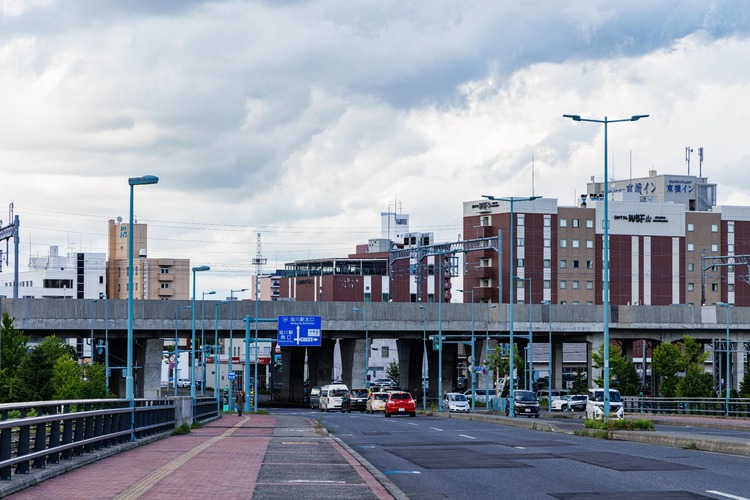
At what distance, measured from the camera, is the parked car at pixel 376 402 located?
3127 inches

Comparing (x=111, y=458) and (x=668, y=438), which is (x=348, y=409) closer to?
(x=668, y=438)

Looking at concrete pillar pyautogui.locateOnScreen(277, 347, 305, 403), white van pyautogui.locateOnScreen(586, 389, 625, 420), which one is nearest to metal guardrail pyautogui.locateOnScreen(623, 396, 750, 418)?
Result: white van pyautogui.locateOnScreen(586, 389, 625, 420)

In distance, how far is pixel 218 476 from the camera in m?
19.3

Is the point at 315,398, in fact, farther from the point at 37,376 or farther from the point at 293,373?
the point at 37,376

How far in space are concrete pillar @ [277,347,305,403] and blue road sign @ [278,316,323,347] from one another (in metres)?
29.1

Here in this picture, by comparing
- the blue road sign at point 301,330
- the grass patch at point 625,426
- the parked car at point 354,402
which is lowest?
the parked car at point 354,402

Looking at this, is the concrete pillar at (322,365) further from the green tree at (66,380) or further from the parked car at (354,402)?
the green tree at (66,380)

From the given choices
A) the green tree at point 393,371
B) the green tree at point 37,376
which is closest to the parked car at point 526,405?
the green tree at point 37,376

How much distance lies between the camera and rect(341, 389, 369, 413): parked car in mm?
86812

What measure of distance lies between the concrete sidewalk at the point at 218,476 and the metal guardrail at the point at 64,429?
17.0 inches

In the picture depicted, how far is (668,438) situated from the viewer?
3030 cm

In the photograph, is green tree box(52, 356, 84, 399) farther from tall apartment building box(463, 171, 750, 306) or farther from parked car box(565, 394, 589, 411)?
tall apartment building box(463, 171, 750, 306)

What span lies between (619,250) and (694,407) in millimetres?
87599

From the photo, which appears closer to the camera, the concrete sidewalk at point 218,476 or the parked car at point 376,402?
the concrete sidewalk at point 218,476
